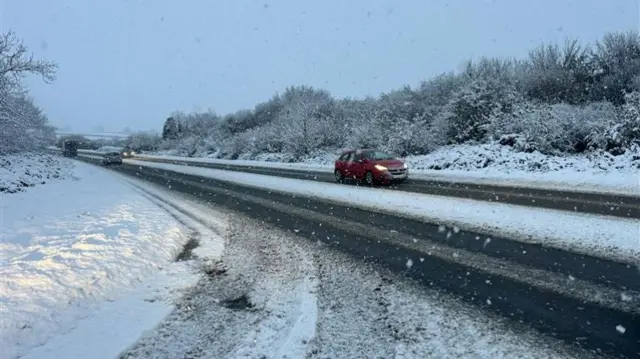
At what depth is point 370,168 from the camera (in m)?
20.6

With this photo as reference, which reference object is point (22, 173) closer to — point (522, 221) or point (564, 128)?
point (522, 221)

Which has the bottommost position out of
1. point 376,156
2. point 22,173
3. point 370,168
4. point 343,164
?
point 22,173

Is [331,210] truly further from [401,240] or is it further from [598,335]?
[598,335]

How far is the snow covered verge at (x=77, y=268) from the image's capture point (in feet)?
17.7

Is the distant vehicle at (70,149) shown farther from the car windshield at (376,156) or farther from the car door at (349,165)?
the car windshield at (376,156)

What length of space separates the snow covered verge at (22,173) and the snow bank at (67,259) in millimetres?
6608

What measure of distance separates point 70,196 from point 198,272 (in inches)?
488

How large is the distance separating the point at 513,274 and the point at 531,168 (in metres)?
18.3

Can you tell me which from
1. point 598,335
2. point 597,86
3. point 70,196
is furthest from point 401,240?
point 597,86

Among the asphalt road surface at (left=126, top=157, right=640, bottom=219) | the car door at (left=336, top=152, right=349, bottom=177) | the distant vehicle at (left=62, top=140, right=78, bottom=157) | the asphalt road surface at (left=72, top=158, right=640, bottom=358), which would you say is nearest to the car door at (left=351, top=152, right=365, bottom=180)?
the car door at (left=336, top=152, right=349, bottom=177)

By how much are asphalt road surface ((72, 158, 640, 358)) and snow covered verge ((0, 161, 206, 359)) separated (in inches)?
133

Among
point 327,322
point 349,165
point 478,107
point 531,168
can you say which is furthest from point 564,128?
point 327,322

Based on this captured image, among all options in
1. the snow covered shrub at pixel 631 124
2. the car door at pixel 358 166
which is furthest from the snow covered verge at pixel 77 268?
the snow covered shrub at pixel 631 124

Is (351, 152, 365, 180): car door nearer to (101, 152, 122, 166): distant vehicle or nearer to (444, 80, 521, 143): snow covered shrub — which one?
(444, 80, 521, 143): snow covered shrub
